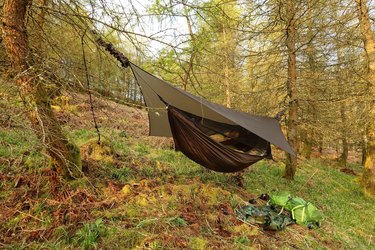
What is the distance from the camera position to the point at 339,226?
2988 millimetres

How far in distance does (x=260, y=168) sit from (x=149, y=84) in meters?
3.17

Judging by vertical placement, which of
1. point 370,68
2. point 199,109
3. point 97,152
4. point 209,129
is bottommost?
point 97,152

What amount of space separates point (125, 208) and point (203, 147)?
1012 millimetres

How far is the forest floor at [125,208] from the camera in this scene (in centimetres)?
168

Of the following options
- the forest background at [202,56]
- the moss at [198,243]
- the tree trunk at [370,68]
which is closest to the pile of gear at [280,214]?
the moss at [198,243]

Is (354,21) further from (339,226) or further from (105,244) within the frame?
(105,244)

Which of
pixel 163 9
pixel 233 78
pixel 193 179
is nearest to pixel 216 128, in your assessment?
pixel 193 179

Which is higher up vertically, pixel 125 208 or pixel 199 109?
pixel 199 109

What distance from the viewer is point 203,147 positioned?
267 centimetres

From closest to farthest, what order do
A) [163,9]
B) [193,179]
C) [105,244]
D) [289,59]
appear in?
[105,244], [163,9], [193,179], [289,59]

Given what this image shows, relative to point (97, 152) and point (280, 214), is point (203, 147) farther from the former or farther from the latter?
point (97, 152)

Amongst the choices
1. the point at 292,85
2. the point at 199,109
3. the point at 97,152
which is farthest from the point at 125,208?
the point at 292,85

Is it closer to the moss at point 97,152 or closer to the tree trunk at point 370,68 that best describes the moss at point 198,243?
the moss at point 97,152

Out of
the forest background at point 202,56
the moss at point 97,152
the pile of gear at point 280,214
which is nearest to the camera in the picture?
the forest background at point 202,56
